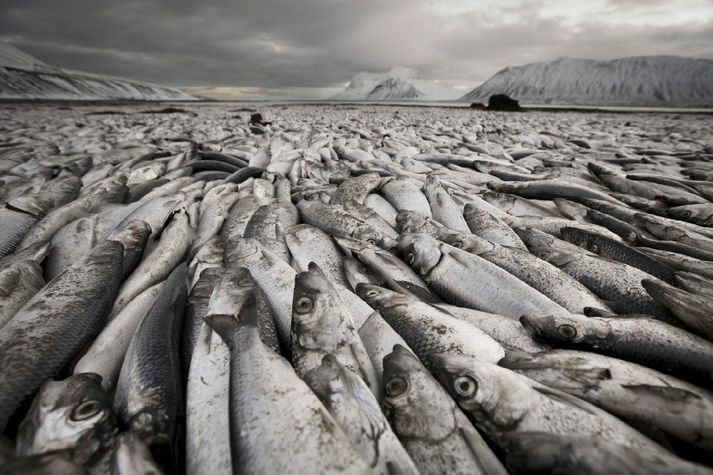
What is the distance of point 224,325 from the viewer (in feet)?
5.41

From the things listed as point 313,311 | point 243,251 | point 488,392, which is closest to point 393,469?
point 488,392

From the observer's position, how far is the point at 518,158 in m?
7.09

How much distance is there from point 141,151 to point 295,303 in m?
6.73

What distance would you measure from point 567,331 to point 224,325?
1728 mm

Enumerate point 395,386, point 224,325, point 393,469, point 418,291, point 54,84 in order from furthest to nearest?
point 54,84
point 418,291
point 224,325
point 395,386
point 393,469

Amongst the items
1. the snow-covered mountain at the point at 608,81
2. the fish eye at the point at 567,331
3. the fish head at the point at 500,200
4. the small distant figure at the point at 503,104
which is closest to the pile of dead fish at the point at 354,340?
the fish eye at the point at 567,331

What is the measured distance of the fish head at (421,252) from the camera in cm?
246

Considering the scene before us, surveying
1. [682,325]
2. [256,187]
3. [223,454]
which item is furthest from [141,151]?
[682,325]

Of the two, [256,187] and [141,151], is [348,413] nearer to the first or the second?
[256,187]

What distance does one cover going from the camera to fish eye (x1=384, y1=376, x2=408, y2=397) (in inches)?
54.9

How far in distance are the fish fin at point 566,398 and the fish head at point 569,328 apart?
385 mm

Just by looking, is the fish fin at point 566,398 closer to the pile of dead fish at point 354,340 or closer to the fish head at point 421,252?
the pile of dead fish at point 354,340

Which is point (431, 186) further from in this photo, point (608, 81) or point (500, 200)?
point (608, 81)

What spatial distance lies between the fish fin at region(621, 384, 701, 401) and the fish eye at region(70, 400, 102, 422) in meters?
2.15
